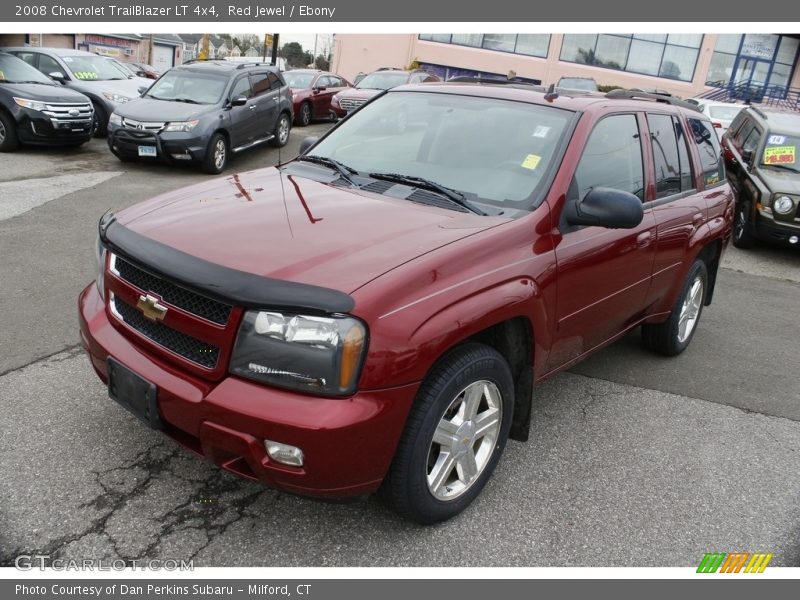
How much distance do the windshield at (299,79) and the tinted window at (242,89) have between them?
5.42 m

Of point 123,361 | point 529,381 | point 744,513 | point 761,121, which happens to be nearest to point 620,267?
point 529,381

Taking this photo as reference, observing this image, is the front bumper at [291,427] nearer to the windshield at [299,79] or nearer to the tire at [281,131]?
the tire at [281,131]

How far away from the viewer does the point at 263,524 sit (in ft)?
9.12

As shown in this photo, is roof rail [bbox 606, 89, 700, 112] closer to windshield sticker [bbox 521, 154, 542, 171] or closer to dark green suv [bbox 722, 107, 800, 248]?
windshield sticker [bbox 521, 154, 542, 171]

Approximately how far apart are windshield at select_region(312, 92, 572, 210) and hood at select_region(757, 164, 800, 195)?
21.3 feet

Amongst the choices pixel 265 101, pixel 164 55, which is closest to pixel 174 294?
pixel 265 101

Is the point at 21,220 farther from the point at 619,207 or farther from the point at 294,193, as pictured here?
the point at 619,207

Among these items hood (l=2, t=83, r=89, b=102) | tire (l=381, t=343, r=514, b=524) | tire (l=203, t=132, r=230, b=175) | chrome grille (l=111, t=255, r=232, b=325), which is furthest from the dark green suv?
hood (l=2, t=83, r=89, b=102)

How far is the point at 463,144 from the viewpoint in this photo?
3471 millimetres

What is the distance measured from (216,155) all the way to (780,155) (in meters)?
8.27

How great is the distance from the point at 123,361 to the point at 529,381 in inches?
69.9

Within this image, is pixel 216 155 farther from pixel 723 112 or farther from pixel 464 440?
pixel 723 112

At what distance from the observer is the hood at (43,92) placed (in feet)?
34.9

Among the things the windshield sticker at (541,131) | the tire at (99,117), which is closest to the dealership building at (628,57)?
the tire at (99,117)
